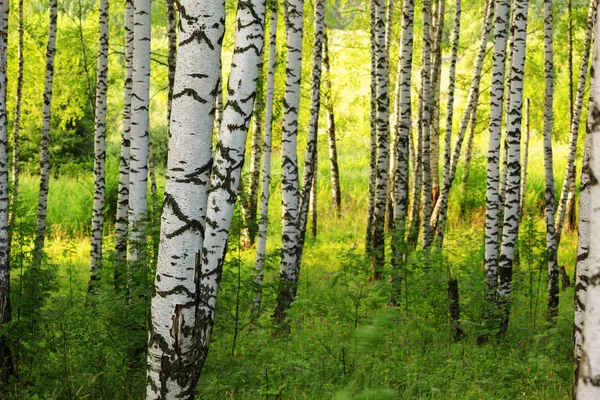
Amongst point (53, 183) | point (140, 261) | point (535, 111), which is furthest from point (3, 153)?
point (535, 111)

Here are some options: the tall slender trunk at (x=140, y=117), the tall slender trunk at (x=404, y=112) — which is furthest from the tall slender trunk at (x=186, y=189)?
the tall slender trunk at (x=404, y=112)

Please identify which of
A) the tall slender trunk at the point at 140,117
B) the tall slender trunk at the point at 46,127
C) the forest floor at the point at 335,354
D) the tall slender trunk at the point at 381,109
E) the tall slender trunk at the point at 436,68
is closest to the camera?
the forest floor at the point at 335,354

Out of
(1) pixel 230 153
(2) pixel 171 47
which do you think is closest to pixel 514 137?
(1) pixel 230 153

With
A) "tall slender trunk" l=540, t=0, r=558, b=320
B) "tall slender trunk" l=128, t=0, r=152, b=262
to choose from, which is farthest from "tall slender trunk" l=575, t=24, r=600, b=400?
"tall slender trunk" l=540, t=0, r=558, b=320

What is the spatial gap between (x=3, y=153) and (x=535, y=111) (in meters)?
28.5

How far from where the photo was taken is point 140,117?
7.90m

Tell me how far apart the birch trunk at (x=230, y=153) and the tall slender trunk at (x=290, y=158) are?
3245 mm

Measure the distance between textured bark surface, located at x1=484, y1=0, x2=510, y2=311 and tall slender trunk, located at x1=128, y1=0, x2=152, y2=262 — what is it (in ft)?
14.4

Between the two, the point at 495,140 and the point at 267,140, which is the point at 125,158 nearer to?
the point at 267,140

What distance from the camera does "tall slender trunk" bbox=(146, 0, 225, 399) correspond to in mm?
3844

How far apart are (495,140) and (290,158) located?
109 inches

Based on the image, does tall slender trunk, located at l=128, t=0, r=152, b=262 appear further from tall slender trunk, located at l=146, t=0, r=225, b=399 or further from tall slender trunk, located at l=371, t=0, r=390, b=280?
tall slender trunk, located at l=371, t=0, r=390, b=280

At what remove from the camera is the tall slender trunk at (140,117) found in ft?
25.3

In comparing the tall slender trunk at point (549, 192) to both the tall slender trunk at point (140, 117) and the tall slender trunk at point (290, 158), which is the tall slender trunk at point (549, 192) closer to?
the tall slender trunk at point (290, 158)
